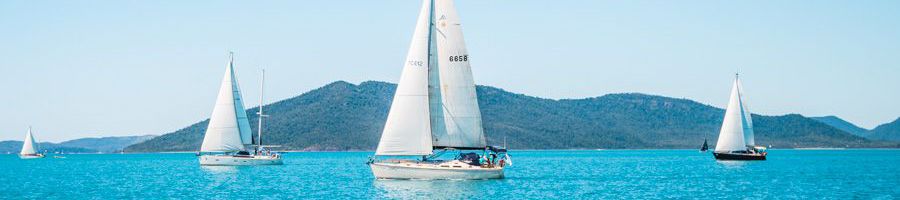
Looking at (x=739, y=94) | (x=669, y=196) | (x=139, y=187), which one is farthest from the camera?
(x=739, y=94)

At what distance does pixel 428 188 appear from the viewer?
158 ft

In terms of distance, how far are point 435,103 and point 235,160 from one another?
35854 mm

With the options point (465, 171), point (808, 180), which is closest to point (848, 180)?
point (808, 180)

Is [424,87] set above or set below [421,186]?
above

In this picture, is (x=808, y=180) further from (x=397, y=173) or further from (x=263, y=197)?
(x=263, y=197)

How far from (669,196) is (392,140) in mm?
12521

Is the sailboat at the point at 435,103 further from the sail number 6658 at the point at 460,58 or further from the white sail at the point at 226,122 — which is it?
the white sail at the point at 226,122

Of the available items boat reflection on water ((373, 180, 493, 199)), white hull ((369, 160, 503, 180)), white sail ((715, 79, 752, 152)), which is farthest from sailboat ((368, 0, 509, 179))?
white sail ((715, 79, 752, 152))

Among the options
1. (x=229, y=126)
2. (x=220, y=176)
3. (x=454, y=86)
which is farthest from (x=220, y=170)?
(x=454, y=86)

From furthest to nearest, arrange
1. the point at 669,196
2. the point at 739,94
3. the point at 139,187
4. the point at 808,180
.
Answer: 1. the point at 739,94
2. the point at 808,180
3. the point at 139,187
4. the point at 669,196

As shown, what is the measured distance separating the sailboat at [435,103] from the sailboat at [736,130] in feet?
170

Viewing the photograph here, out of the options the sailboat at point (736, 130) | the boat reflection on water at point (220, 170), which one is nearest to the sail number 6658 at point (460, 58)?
the boat reflection on water at point (220, 170)

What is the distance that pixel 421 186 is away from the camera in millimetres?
49031

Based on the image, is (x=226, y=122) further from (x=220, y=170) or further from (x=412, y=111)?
(x=412, y=111)
